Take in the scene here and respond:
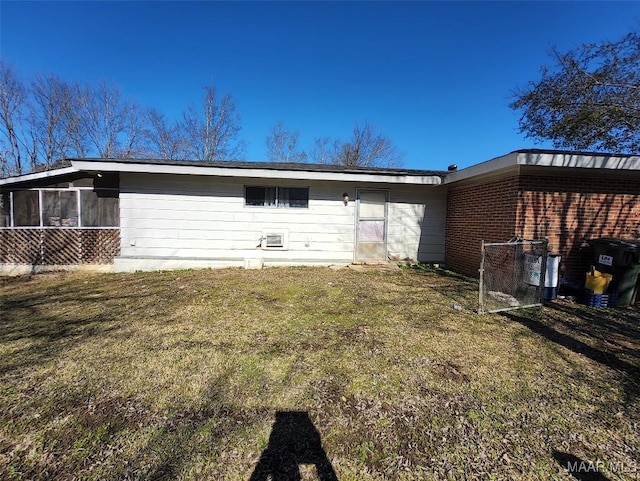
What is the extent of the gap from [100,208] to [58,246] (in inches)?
56.7

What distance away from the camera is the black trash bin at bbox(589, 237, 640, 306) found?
5.13 metres

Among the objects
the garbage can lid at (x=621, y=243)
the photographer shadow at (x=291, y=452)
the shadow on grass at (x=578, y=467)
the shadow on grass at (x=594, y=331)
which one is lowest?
the photographer shadow at (x=291, y=452)

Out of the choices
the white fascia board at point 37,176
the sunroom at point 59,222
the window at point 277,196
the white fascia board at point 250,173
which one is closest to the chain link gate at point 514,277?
the white fascia board at point 250,173

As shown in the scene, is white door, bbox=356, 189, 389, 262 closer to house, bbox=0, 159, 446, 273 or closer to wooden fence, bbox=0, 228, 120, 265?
house, bbox=0, 159, 446, 273

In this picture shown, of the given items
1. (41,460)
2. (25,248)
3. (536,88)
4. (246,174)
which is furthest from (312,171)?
(536,88)

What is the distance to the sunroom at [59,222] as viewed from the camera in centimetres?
782

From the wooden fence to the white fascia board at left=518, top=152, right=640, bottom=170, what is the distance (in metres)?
9.92

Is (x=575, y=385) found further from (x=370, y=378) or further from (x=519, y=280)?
(x=519, y=280)

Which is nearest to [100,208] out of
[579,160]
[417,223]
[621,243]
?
[417,223]

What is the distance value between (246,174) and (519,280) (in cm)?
658

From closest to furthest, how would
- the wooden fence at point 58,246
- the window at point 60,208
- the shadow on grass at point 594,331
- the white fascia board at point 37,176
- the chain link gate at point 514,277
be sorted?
the shadow on grass at point 594,331 < the chain link gate at point 514,277 < the white fascia board at point 37,176 < the wooden fence at point 58,246 < the window at point 60,208

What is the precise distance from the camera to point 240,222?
8.45 m

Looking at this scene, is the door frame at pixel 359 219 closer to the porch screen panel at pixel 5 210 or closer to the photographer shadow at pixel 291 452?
the photographer shadow at pixel 291 452

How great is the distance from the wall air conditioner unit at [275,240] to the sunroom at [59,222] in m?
3.97
